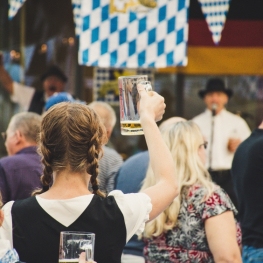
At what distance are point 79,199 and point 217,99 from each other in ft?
20.6

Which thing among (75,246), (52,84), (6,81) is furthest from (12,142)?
(6,81)

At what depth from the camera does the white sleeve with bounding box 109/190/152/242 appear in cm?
259

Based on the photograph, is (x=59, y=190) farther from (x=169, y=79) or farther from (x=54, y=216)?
(x=169, y=79)

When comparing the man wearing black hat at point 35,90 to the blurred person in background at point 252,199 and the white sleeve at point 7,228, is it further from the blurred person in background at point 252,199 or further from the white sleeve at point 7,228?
the white sleeve at point 7,228

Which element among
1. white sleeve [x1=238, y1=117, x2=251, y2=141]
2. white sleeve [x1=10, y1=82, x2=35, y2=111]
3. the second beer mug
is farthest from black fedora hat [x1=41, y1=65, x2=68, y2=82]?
the second beer mug

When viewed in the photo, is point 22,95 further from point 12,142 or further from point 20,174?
point 20,174

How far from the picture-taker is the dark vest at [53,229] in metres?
2.53

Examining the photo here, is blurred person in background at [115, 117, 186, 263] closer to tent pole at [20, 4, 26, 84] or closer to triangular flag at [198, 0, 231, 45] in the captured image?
triangular flag at [198, 0, 231, 45]

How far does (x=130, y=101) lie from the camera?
2.63 metres

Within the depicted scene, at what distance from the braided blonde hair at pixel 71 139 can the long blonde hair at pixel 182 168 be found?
1.51 metres

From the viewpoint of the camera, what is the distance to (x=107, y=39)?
5777 mm

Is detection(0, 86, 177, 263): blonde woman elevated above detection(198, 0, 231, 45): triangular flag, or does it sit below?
below

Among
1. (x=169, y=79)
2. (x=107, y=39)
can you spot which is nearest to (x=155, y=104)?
(x=107, y=39)

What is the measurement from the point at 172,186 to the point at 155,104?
0.33 m
